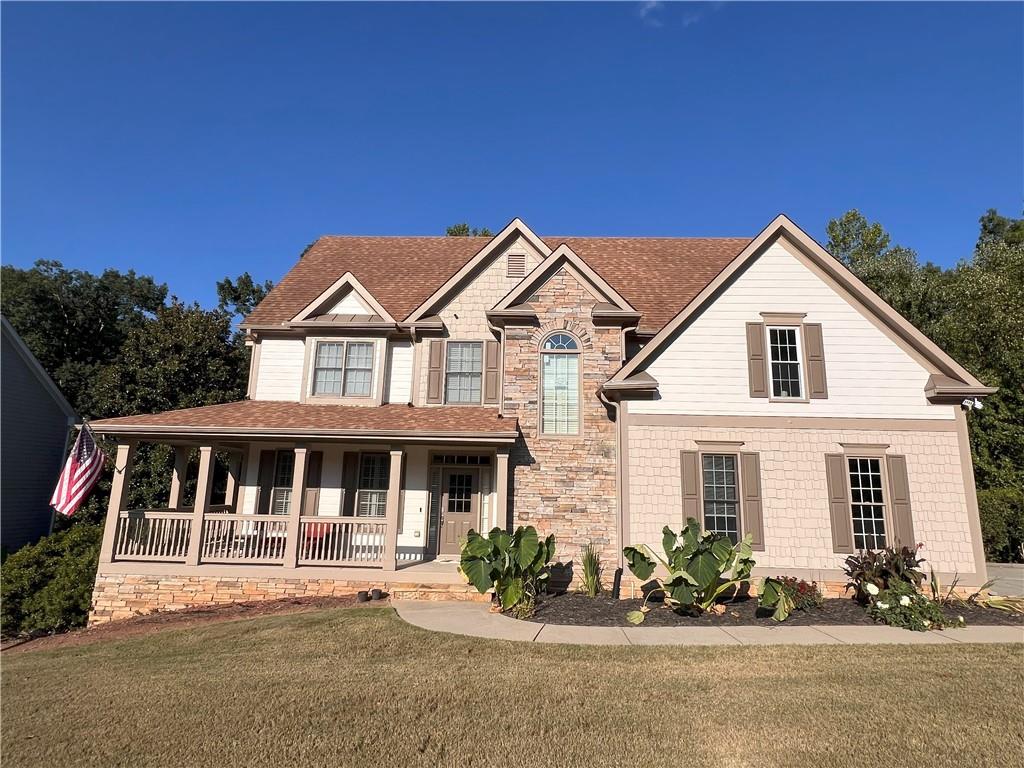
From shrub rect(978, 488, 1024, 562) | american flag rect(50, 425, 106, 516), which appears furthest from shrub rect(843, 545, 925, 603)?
american flag rect(50, 425, 106, 516)

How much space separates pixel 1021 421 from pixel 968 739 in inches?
893

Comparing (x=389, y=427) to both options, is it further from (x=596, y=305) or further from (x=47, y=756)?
(x=47, y=756)

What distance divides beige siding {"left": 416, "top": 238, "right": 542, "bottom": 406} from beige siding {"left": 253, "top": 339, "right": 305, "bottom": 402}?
355cm

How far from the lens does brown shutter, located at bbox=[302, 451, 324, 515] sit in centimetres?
1385

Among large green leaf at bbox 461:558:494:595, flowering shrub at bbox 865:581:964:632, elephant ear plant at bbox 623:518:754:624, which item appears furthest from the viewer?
large green leaf at bbox 461:558:494:595

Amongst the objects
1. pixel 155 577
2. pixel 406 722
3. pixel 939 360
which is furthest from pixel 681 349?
pixel 155 577

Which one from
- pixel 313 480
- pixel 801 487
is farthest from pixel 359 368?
pixel 801 487

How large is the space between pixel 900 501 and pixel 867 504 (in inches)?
24.2

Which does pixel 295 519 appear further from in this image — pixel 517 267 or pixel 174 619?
pixel 517 267

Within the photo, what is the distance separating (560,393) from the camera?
43.1 feet

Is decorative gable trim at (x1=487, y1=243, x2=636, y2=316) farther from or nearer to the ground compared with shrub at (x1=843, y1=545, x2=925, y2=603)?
farther from the ground

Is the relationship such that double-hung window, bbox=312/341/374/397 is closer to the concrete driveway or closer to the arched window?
the arched window

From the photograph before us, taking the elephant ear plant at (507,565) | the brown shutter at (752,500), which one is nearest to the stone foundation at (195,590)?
the elephant ear plant at (507,565)

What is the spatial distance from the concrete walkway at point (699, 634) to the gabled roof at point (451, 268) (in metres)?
7.58
